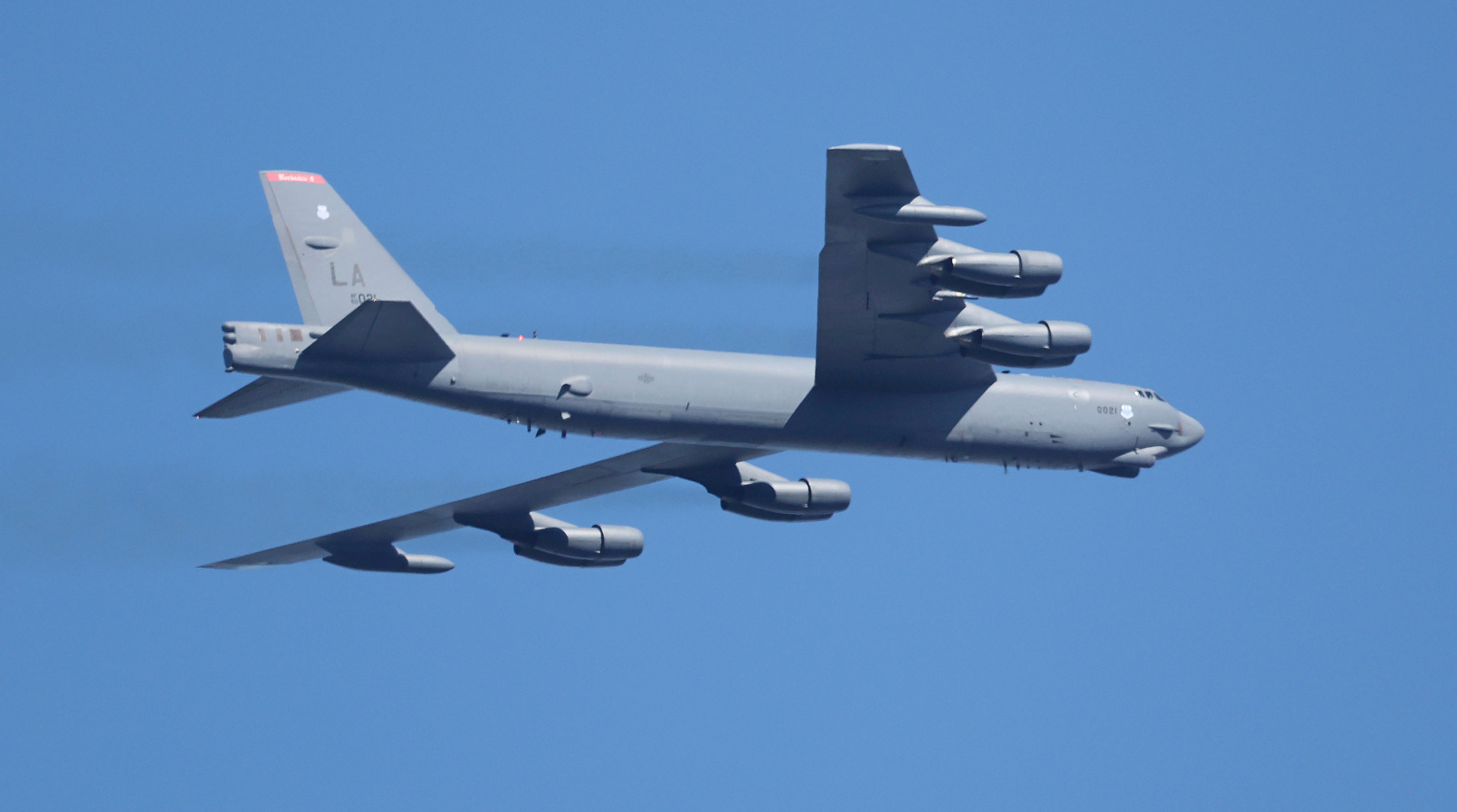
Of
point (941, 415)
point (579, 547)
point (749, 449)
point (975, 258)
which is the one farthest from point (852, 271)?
point (579, 547)

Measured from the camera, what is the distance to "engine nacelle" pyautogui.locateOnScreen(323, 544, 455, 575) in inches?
1240

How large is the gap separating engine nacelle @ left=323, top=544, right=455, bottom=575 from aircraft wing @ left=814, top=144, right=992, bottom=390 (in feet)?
27.5

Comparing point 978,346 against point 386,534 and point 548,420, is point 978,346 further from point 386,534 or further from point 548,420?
point 386,534

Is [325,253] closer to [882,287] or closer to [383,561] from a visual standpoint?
[383,561]

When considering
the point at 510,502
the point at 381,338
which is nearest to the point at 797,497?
the point at 510,502

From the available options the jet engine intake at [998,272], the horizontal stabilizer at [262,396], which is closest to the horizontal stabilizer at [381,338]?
the horizontal stabilizer at [262,396]

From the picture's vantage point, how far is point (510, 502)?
103 ft

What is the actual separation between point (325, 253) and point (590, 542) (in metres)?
7.48

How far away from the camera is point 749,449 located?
29938 millimetres

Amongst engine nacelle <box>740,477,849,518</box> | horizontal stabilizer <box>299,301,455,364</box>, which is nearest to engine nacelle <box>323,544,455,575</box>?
engine nacelle <box>740,477,849,518</box>

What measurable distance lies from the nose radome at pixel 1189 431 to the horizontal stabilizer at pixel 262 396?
13.1 m

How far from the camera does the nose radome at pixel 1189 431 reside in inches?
1182

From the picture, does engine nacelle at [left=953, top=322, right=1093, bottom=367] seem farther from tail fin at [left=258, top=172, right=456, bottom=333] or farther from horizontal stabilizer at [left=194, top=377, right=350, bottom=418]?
horizontal stabilizer at [left=194, top=377, right=350, bottom=418]

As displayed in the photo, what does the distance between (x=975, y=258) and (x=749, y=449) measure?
6406 mm
